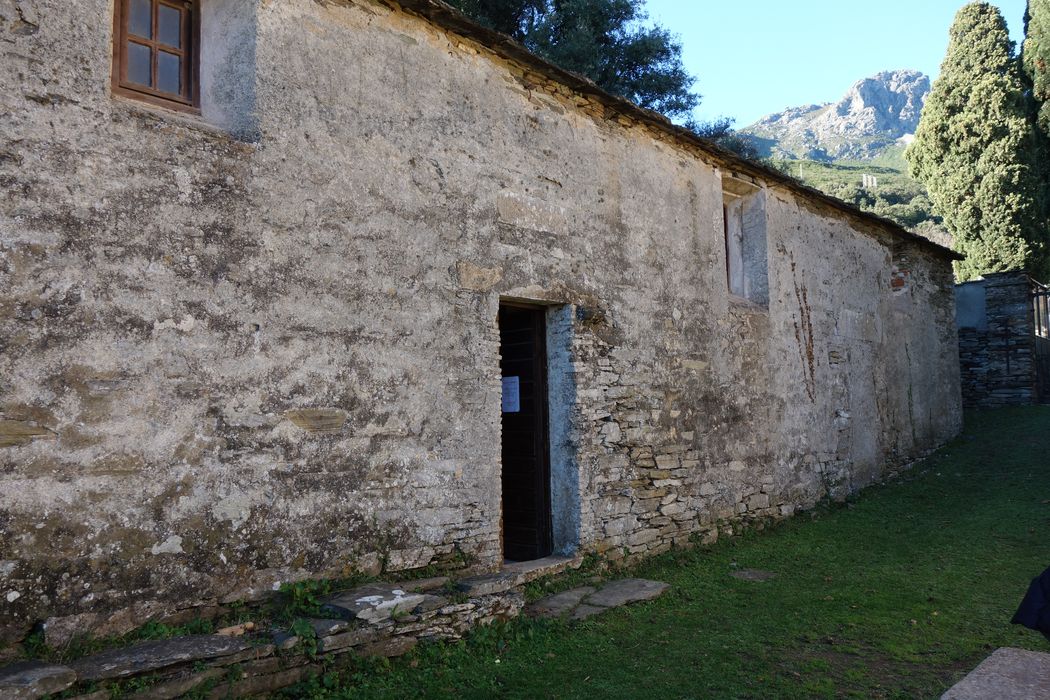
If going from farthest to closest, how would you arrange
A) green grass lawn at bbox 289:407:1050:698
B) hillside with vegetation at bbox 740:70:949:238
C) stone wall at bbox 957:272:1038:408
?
hillside with vegetation at bbox 740:70:949:238 → stone wall at bbox 957:272:1038:408 → green grass lawn at bbox 289:407:1050:698

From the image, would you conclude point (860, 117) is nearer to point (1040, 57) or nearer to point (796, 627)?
point (1040, 57)

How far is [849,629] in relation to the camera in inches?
191

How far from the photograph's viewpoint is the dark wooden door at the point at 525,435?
6176 mm

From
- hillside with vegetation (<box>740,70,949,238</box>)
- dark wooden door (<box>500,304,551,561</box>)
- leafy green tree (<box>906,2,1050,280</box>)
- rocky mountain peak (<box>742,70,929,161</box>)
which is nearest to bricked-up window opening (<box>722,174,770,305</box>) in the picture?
dark wooden door (<box>500,304,551,561</box>)

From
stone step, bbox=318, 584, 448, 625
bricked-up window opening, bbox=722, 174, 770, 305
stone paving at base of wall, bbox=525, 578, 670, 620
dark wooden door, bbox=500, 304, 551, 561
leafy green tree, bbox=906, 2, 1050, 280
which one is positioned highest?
leafy green tree, bbox=906, 2, 1050, 280

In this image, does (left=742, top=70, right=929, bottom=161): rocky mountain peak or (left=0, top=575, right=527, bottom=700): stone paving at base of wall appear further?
(left=742, top=70, right=929, bottom=161): rocky mountain peak

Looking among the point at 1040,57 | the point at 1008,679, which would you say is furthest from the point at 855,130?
the point at 1008,679

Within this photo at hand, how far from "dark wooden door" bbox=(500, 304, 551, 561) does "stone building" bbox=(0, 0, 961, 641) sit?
3cm

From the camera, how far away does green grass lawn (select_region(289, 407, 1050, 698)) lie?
390cm

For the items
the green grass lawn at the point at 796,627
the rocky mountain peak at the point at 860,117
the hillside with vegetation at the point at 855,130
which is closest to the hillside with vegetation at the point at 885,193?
the hillside with vegetation at the point at 855,130

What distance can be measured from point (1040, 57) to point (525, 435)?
15.7 meters

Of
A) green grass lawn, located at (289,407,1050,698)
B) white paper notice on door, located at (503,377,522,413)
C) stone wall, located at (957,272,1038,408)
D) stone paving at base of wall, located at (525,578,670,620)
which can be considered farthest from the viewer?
stone wall, located at (957,272,1038,408)

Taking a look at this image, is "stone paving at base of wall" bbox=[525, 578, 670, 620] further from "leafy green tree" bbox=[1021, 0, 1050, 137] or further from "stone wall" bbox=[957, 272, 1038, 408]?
"leafy green tree" bbox=[1021, 0, 1050, 137]

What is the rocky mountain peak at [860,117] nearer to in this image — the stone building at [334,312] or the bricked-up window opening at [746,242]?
the bricked-up window opening at [746,242]
